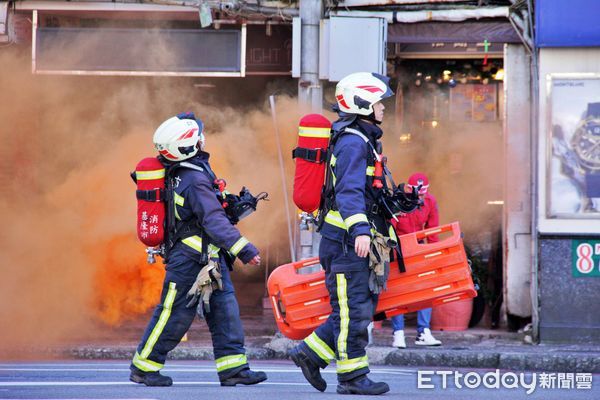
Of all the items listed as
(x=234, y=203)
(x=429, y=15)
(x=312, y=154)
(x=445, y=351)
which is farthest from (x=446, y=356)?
(x=312, y=154)

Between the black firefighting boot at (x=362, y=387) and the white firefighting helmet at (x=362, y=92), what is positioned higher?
the white firefighting helmet at (x=362, y=92)

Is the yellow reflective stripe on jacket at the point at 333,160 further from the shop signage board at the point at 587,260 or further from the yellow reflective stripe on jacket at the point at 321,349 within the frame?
the shop signage board at the point at 587,260

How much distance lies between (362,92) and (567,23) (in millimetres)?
5271

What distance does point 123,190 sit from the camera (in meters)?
14.0

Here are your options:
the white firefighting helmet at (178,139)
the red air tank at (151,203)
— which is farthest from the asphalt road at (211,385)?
the white firefighting helmet at (178,139)

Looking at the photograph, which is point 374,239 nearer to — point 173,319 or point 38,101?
point 173,319

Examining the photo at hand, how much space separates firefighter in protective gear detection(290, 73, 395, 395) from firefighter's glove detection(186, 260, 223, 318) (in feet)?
2.44

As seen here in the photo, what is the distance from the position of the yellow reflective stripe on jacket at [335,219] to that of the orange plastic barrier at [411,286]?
545 millimetres

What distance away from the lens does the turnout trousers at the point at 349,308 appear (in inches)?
299

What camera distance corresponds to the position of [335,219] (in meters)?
7.78

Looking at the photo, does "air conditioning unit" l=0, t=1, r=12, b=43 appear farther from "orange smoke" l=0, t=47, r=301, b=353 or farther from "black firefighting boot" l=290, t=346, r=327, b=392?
"black firefighting boot" l=290, t=346, r=327, b=392

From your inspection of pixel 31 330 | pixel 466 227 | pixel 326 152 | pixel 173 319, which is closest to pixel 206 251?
pixel 173 319

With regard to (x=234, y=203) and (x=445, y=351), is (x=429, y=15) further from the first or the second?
(x=234, y=203)

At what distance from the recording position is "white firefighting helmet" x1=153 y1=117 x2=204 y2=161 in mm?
8211
